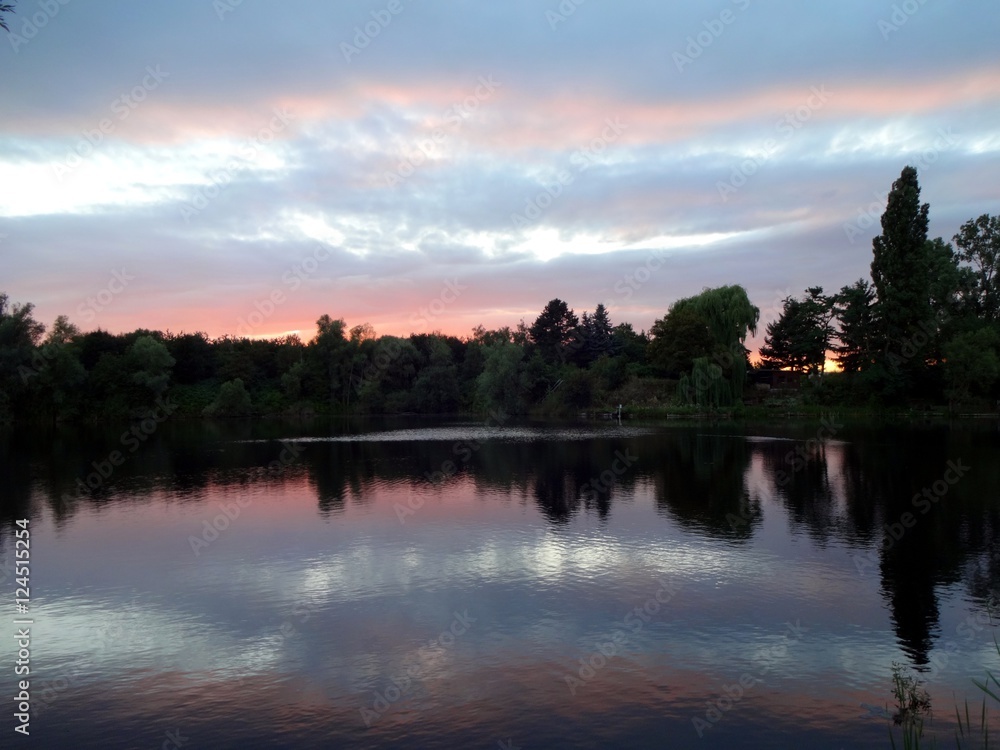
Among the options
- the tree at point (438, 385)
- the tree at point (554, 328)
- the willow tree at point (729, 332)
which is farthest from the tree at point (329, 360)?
the willow tree at point (729, 332)

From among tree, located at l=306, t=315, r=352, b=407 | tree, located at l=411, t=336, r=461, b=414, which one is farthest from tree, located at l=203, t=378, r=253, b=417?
tree, located at l=411, t=336, r=461, b=414

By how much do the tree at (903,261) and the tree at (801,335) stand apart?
40.2 feet

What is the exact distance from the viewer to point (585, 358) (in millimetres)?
103125

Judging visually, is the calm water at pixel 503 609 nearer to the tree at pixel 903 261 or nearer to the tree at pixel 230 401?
the tree at pixel 903 261

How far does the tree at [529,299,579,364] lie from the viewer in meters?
104

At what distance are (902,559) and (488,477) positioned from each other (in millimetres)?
19696

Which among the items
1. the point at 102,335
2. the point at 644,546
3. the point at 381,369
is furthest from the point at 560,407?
the point at 644,546

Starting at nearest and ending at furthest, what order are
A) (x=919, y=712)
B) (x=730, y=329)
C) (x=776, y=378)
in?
(x=919, y=712) → (x=730, y=329) → (x=776, y=378)

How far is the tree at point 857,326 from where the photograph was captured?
6988 centimetres

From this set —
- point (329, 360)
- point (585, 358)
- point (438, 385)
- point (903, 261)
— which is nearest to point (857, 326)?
point (903, 261)

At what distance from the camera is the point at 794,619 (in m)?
13.6

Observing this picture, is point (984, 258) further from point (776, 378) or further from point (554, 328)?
point (554, 328)

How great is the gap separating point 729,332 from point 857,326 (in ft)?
42.5

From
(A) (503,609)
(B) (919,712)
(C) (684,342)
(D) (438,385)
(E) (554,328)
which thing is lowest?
(B) (919,712)
